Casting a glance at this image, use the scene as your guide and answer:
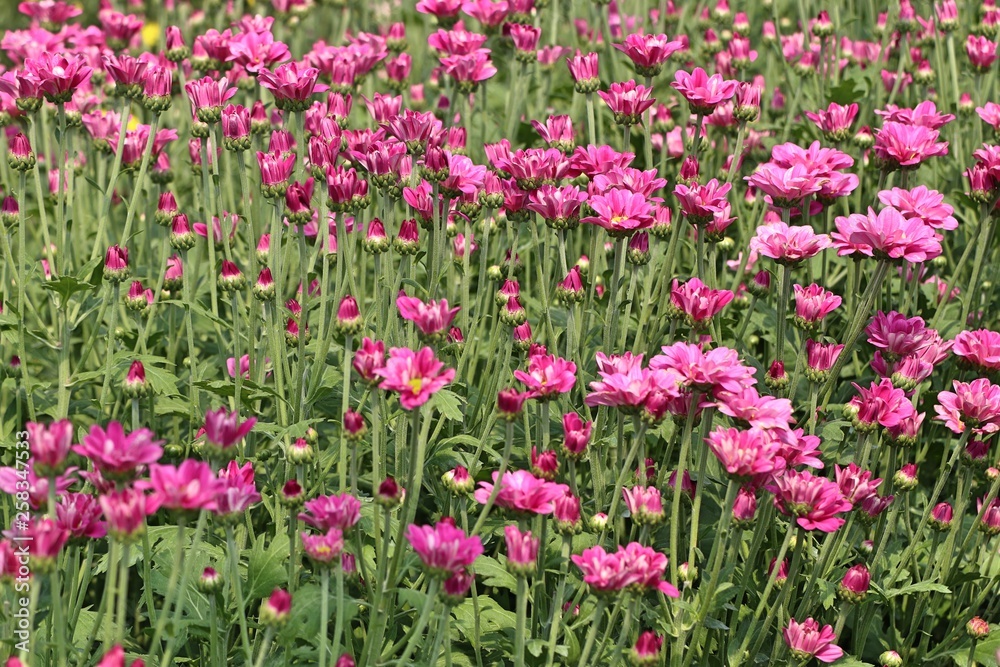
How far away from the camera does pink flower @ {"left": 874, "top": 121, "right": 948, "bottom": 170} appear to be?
10.2ft

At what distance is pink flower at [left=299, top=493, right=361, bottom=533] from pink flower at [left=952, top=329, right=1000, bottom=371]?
1.69m

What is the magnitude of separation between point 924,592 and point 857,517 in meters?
0.31

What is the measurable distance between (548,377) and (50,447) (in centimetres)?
101

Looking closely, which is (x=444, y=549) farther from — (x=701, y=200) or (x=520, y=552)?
(x=701, y=200)

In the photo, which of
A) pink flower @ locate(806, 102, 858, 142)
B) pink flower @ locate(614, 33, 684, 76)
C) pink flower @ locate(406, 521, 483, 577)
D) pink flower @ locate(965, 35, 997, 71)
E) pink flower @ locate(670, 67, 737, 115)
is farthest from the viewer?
pink flower @ locate(965, 35, 997, 71)

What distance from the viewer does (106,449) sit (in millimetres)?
1867

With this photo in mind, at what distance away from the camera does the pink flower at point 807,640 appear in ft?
7.98

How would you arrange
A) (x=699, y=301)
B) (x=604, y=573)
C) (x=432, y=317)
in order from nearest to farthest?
(x=604, y=573) < (x=432, y=317) < (x=699, y=301)

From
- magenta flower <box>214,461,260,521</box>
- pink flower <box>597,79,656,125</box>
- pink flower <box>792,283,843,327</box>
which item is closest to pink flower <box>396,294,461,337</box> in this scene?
magenta flower <box>214,461,260,521</box>

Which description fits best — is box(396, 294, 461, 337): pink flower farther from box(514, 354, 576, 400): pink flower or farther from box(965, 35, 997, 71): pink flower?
box(965, 35, 997, 71): pink flower

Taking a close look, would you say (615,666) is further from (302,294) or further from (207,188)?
(207,188)

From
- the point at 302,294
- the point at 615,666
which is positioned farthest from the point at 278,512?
the point at 615,666

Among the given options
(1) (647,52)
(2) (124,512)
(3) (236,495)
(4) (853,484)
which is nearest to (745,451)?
(4) (853,484)

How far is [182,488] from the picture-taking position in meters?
1.87
